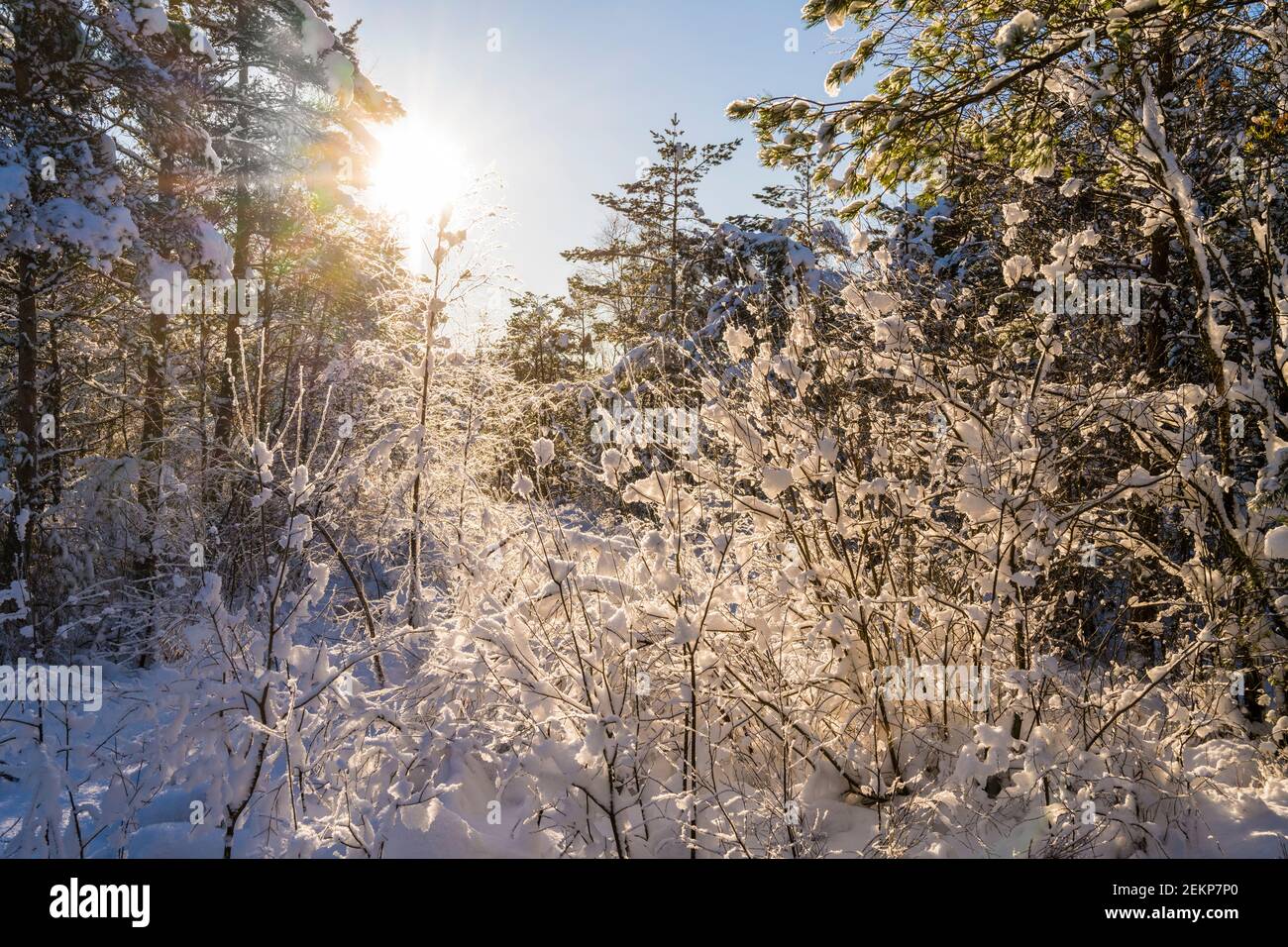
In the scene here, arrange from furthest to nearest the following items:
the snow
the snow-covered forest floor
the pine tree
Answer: the pine tree
the snow
the snow-covered forest floor

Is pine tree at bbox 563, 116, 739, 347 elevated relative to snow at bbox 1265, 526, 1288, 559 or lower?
elevated

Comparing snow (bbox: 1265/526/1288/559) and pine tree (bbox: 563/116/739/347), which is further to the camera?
pine tree (bbox: 563/116/739/347)

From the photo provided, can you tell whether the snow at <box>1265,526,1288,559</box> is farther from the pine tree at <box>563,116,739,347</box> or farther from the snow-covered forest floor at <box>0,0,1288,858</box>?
the pine tree at <box>563,116,739,347</box>

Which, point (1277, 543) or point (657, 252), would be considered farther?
point (657, 252)

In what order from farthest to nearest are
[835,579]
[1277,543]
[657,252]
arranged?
[657,252] → [835,579] → [1277,543]

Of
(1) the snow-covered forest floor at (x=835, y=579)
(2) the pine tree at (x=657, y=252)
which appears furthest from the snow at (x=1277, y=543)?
(2) the pine tree at (x=657, y=252)

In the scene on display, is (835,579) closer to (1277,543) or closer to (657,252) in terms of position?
(1277,543)

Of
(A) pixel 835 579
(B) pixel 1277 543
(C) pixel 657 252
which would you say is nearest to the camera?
(B) pixel 1277 543

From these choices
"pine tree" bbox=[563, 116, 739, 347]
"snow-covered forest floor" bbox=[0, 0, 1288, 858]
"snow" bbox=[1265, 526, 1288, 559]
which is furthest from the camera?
"pine tree" bbox=[563, 116, 739, 347]

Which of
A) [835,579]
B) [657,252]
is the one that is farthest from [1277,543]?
[657,252]

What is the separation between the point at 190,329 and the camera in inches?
547

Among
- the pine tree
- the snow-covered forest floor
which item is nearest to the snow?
the snow-covered forest floor
